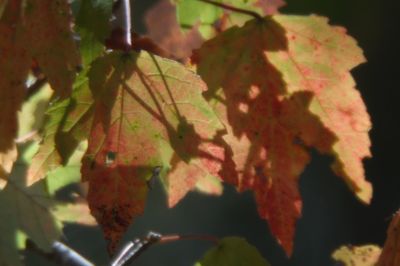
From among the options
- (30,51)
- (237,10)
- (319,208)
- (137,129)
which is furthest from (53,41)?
(319,208)

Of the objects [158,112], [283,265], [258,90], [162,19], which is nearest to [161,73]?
[158,112]

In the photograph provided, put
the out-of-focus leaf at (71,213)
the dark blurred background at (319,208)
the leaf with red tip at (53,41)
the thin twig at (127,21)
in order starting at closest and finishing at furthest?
the leaf with red tip at (53,41)
the thin twig at (127,21)
the out-of-focus leaf at (71,213)
the dark blurred background at (319,208)

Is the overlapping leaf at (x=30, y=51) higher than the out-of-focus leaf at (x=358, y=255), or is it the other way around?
the overlapping leaf at (x=30, y=51)

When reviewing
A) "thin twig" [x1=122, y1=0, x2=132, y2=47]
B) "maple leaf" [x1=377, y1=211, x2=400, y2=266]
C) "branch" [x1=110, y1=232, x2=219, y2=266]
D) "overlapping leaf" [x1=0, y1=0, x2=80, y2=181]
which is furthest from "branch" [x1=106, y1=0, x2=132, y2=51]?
"maple leaf" [x1=377, y1=211, x2=400, y2=266]

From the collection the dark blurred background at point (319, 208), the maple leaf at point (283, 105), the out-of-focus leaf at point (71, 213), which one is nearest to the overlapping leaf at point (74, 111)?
the maple leaf at point (283, 105)

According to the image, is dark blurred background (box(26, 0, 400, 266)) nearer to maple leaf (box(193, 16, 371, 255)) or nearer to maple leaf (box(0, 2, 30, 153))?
maple leaf (box(193, 16, 371, 255))

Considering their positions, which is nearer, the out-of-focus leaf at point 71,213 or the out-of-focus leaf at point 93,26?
the out-of-focus leaf at point 93,26

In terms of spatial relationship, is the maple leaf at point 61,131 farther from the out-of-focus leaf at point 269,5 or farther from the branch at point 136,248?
the out-of-focus leaf at point 269,5
